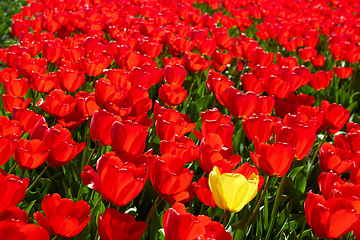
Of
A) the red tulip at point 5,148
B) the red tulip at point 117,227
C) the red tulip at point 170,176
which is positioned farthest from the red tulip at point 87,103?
the red tulip at point 117,227

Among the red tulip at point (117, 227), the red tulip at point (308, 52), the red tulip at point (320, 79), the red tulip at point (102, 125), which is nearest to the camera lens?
the red tulip at point (117, 227)

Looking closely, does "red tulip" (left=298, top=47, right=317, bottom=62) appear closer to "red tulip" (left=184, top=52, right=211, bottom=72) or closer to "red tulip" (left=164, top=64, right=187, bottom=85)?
"red tulip" (left=184, top=52, right=211, bottom=72)

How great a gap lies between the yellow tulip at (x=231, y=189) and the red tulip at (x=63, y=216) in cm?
39

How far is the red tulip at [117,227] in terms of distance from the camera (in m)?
1.22

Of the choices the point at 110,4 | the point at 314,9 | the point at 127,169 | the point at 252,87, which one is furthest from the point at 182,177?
the point at 314,9

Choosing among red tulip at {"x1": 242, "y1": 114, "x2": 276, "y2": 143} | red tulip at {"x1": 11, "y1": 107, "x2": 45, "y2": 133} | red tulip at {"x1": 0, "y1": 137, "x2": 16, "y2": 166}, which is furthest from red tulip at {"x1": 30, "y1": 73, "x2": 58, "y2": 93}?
red tulip at {"x1": 242, "y1": 114, "x2": 276, "y2": 143}

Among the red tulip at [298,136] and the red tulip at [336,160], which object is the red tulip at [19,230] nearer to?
the red tulip at [298,136]

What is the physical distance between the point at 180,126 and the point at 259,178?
0.46 meters

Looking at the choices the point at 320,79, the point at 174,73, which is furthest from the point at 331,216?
the point at 320,79

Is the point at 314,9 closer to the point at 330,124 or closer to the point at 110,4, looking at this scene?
the point at 110,4

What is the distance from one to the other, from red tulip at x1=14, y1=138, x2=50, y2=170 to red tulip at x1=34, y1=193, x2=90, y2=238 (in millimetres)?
341

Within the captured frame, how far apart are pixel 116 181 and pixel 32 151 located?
424 millimetres

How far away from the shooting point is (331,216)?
1.38m

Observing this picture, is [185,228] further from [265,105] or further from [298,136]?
[265,105]
